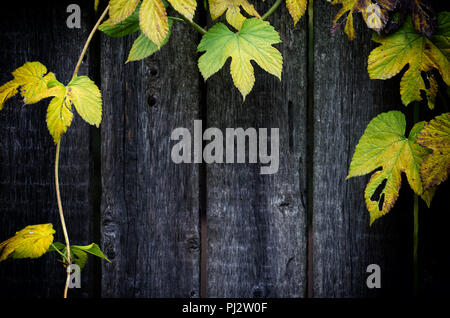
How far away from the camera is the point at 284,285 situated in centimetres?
117

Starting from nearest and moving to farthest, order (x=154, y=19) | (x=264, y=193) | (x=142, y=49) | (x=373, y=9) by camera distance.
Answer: (x=154, y=19) < (x=373, y=9) < (x=142, y=49) < (x=264, y=193)

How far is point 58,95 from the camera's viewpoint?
0.83m

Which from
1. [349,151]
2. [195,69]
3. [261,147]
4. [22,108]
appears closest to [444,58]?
[349,151]

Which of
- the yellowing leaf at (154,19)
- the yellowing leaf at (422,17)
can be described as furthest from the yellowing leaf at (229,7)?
the yellowing leaf at (422,17)

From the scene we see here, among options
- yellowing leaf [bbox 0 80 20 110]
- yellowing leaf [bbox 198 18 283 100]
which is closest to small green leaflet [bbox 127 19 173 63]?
yellowing leaf [bbox 198 18 283 100]

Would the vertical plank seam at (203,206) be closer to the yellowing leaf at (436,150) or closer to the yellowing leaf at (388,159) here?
the yellowing leaf at (388,159)

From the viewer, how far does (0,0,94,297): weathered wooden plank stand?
3.76ft

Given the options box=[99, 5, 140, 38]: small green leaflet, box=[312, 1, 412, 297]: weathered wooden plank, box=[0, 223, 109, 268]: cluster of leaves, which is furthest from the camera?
box=[312, 1, 412, 297]: weathered wooden plank

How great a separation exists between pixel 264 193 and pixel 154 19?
62 cm

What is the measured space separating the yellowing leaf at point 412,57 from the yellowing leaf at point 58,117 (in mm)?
731

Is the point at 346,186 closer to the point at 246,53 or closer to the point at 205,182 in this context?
the point at 205,182

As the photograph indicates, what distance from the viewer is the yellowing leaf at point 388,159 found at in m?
0.93

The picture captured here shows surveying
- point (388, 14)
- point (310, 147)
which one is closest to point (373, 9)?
point (388, 14)

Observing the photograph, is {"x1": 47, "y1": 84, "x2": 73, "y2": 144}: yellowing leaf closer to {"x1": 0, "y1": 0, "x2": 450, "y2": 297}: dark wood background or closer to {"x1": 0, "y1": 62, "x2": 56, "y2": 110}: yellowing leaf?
{"x1": 0, "y1": 62, "x2": 56, "y2": 110}: yellowing leaf
